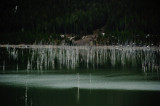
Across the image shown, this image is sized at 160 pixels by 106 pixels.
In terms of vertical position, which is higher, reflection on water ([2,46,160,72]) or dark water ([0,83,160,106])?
reflection on water ([2,46,160,72])

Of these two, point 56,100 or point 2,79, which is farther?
point 2,79

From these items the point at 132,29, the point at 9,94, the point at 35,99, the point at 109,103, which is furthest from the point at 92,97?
the point at 132,29

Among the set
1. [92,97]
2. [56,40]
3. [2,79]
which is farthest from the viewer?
[56,40]

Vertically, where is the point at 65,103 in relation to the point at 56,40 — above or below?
below

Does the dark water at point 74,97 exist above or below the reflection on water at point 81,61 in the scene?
below

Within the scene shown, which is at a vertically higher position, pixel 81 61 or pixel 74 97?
pixel 81 61

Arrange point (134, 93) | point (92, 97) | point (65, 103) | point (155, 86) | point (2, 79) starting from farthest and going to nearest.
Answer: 1. point (2, 79)
2. point (155, 86)
3. point (134, 93)
4. point (92, 97)
5. point (65, 103)

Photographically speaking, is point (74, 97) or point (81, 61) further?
point (81, 61)

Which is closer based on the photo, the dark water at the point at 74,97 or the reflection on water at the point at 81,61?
the dark water at the point at 74,97

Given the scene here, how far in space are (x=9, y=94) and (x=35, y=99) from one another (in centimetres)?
311

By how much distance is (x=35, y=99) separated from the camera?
28.7 metres

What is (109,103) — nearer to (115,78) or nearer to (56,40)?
(115,78)

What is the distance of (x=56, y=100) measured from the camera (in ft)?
93.5

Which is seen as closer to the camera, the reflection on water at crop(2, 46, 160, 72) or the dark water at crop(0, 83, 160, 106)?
the dark water at crop(0, 83, 160, 106)
